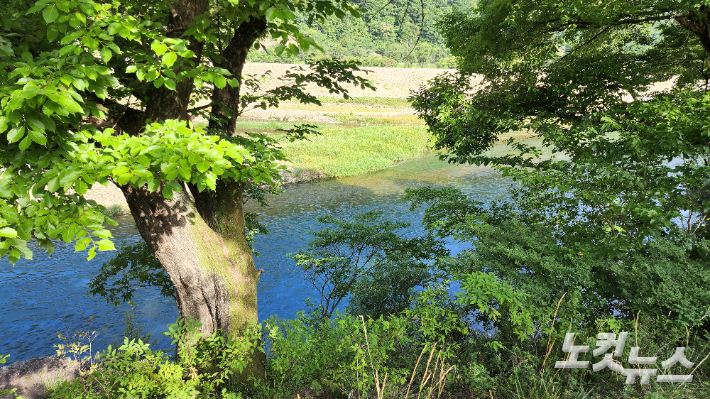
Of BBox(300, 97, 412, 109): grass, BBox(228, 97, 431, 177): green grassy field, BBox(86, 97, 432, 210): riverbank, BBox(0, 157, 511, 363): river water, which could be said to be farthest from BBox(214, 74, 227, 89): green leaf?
BBox(300, 97, 412, 109): grass

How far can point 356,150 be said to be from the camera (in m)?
23.2

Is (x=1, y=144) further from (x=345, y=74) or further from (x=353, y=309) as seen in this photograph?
(x=353, y=309)

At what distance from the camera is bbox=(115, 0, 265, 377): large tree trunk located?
3238mm

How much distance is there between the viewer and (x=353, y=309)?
6.35 metres

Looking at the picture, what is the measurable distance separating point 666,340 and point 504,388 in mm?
1619

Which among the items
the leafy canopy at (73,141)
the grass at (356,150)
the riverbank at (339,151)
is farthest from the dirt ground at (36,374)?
the grass at (356,150)

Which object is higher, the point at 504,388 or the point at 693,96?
the point at 693,96

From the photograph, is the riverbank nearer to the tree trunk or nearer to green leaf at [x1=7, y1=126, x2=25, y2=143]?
the tree trunk

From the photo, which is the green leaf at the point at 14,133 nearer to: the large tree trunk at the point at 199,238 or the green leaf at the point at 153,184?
the green leaf at the point at 153,184

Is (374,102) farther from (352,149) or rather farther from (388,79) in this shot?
(352,149)

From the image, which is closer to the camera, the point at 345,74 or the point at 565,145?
the point at 345,74

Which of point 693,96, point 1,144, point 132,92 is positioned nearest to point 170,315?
point 132,92

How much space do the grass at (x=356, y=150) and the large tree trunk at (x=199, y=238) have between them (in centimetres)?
1497

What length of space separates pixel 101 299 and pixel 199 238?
702 centimetres
